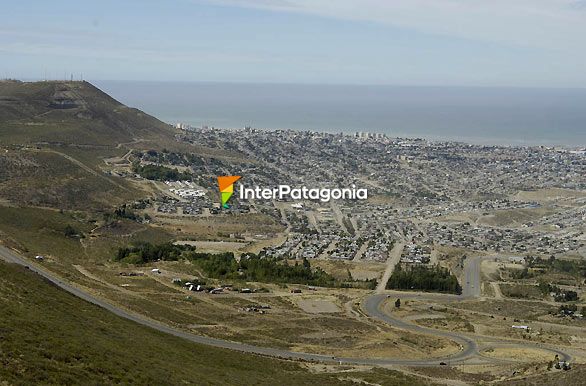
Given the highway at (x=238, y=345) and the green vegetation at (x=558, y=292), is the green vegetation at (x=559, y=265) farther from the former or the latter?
the highway at (x=238, y=345)

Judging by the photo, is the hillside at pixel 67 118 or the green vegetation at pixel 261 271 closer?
the green vegetation at pixel 261 271

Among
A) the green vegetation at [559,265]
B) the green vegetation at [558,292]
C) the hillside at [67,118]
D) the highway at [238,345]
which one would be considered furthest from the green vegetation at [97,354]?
the hillside at [67,118]

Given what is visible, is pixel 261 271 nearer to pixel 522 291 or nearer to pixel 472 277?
pixel 472 277

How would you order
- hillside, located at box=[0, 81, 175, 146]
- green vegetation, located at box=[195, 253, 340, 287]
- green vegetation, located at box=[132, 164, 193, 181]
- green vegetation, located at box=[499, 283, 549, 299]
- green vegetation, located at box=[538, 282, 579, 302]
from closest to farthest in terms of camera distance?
green vegetation, located at box=[538, 282, 579, 302] < green vegetation, located at box=[499, 283, 549, 299] < green vegetation, located at box=[195, 253, 340, 287] < green vegetation, located at box=[132, 164, 193, 181] < hillside, located at box=[0, 81, 175, 146]

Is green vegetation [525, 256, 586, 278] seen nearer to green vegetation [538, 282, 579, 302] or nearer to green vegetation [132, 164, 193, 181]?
green vegetation [538, 282, 579, 302]

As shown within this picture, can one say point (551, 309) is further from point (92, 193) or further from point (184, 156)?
point (184, 156)

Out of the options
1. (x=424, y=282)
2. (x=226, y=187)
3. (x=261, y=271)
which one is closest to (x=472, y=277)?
(x=424, y=282)

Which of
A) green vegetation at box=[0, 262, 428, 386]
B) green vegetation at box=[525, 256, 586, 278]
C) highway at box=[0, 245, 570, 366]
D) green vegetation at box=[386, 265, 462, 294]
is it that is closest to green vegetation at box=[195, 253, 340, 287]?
green vegetation at box=[386, 265, 462, 294]
